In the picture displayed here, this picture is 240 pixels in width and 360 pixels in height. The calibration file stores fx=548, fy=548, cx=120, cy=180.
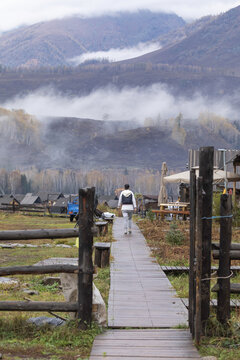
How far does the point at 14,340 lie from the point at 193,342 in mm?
1821

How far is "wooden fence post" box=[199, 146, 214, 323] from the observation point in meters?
5.73

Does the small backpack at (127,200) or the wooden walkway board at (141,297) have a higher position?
the small backpack at (127,200)

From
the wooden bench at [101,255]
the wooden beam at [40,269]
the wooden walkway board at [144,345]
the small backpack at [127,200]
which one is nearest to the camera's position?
the wooden walkway board at [144,345]

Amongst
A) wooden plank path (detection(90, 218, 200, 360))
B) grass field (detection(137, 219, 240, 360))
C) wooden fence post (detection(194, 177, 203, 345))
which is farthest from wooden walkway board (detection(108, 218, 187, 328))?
wooden fence post (detection(194, 177, 203, 345))

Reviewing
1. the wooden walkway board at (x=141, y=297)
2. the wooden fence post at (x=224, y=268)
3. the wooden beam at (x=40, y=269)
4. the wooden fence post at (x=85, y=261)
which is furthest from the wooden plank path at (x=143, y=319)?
the wooden beam at (x=40, y=269)

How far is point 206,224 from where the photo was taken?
Result: 19.0 feet

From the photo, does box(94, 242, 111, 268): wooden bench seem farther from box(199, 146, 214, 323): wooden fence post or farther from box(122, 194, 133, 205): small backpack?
box(122, 194, 133, 205): small backpack

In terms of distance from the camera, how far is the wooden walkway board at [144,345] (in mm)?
5020

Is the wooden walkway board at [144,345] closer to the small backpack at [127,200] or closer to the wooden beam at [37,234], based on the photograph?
the wooden beam at [37,234]

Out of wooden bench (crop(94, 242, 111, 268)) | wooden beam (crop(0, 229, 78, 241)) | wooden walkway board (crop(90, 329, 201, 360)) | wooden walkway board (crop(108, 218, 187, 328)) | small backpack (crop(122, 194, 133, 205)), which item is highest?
small backpack (crop(122, 194, 133, 205))

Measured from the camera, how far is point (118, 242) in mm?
15164

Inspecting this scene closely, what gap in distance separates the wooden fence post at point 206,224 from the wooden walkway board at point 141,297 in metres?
0.53

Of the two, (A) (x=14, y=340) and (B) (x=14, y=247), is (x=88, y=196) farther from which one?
(B) (x=14, y=247)

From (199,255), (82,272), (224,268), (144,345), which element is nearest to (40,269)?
(82,272)
